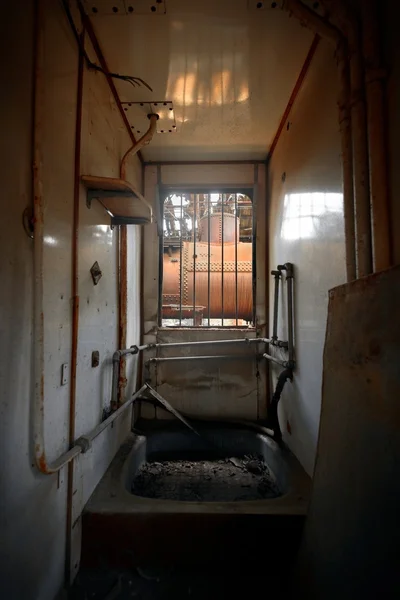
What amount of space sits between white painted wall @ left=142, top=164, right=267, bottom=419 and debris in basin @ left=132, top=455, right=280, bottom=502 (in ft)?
1.41

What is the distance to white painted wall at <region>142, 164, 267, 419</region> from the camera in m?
2.44

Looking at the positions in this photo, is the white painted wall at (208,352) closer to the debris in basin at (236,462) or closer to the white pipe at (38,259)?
the debris in basin at (236,462)

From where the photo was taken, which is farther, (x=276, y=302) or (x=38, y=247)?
(x=276, y=302)

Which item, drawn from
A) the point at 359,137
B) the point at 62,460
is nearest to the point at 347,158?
the point at 359,137

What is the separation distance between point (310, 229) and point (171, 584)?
6.08 feet

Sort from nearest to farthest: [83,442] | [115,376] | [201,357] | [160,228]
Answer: [83,442] → [115,376] → [201,357] → [160,228]

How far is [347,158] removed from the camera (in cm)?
107

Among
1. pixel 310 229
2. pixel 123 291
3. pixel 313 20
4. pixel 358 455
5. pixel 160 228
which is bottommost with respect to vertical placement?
pixel 358 455

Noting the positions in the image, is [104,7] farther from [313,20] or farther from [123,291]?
[123,291]

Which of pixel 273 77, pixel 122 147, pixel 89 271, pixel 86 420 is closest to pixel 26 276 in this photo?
pixel 89 271

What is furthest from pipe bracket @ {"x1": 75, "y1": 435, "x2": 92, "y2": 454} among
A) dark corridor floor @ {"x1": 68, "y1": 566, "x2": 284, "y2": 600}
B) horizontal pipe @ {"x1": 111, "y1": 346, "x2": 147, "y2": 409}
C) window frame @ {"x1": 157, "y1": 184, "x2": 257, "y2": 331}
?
window frame @ {"x1": 157, "y1": 184, "x2": 257, "y2": 331}

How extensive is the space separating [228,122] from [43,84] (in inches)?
55.2

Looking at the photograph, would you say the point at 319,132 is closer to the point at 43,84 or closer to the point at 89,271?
the point at 43,84

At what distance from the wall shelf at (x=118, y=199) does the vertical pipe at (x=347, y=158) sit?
96 centimetres
